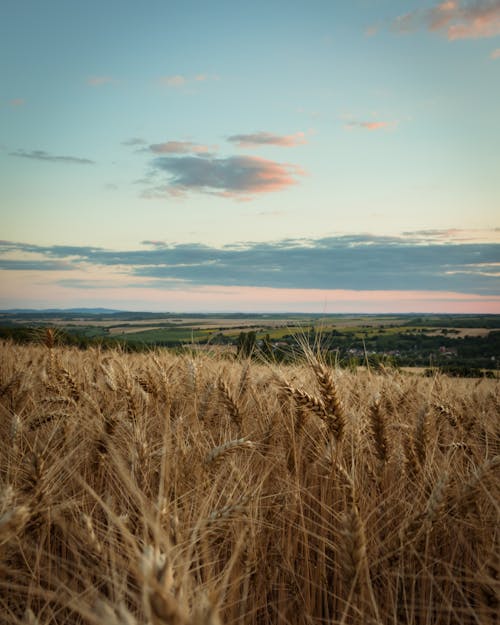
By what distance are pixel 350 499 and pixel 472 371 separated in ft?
31.0

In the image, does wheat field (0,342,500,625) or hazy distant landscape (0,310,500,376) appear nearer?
wheat field (0,342,500,625)

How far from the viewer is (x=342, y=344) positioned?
23.2ft

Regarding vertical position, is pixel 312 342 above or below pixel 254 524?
above

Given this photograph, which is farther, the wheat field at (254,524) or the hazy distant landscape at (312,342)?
the hazy distant landscape at (312,342)

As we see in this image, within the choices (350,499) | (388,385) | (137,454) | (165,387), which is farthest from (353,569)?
(388,385)

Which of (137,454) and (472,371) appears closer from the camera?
(137,454)

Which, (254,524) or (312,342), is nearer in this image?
(254,524)

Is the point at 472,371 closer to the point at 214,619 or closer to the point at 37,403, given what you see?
the point at 37,403

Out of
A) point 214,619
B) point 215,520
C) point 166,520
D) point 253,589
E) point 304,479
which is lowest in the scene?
point 253,589

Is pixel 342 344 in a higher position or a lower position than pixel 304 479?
higher

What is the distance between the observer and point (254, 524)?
224 cm

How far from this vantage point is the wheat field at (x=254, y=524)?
157cm

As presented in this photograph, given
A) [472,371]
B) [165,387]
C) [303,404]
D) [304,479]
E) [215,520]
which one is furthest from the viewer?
[472,371]

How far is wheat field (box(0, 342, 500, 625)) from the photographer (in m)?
1.57
